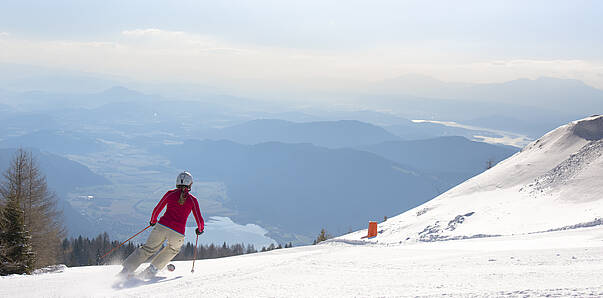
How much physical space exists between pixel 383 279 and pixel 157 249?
4.21 metres

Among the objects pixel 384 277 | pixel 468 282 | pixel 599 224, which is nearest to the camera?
pixel 468 282

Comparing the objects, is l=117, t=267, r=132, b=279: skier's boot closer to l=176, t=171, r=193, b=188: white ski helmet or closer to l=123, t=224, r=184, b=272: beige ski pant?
l=123, t=224, r=184, b=272: beige ski pant

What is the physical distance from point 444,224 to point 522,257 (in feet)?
30.5

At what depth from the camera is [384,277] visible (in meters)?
5.95

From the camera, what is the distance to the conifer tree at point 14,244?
961 centimetres

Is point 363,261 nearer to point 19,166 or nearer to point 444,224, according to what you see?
point 444,224

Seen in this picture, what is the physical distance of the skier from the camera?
23.9ft

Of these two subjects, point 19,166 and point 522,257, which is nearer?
point 522,257

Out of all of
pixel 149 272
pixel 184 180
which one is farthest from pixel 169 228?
pixel 184 180

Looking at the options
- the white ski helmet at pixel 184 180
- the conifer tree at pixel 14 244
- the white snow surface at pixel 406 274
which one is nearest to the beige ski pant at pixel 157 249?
the white snow surface at pixel 406 274

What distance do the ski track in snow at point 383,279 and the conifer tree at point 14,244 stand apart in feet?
10.9

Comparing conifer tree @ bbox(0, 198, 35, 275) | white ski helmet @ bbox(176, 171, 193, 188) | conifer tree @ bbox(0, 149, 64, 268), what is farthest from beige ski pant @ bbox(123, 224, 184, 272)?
conifer tree @ bbox(0, 149, 64, 268)

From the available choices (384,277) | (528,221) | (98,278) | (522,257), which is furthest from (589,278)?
(528,221)

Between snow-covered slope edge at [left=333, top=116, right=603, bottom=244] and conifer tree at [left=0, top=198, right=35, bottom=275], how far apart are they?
1125 cm
